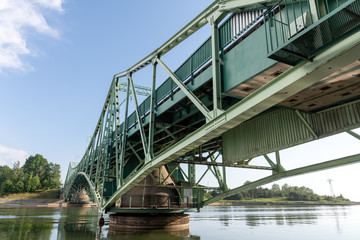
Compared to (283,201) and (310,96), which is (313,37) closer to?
(310,96)

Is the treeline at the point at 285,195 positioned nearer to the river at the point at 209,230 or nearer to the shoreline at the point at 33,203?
the shoreline at the point at 33,203

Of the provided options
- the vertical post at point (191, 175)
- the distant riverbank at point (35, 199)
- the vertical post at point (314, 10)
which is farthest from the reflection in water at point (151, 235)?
the distant riverbank at point (35, 199)

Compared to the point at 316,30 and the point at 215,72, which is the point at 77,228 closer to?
the point at 215,72

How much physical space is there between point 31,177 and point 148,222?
340 ft

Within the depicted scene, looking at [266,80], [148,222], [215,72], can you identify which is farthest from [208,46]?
[148,222]

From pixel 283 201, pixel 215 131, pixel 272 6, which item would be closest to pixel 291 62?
pixel 272 6

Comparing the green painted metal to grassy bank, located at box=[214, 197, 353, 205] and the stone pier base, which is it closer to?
the stone pier base

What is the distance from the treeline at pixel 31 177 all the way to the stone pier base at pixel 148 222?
99211 mm

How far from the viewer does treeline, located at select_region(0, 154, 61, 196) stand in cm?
10051

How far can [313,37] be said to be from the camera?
194 inches

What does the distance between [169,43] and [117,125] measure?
36.5 feet

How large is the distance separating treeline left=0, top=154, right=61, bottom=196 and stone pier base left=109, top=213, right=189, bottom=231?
9921 centimetres

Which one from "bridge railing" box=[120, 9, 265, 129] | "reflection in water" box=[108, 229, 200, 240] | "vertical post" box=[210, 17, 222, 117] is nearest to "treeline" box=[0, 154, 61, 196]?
"reflection in water" box=[108, 229, 200, 240]

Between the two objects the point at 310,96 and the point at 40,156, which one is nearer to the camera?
the point at 310,96
